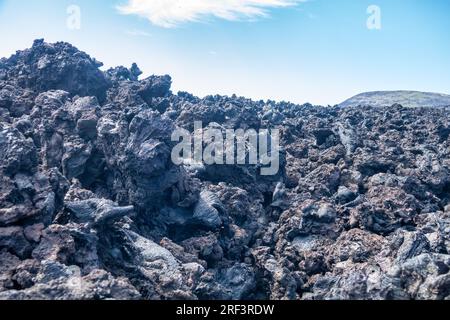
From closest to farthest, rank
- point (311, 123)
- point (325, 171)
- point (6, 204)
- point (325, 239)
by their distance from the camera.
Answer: point (6, 204) < point (325, 239) < point (325, 171) < point (311, 123)

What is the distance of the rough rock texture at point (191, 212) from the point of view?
341 inches

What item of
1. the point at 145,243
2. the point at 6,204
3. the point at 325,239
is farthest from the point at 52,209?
the point at 325,239

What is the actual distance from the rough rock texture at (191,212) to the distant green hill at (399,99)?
178ft

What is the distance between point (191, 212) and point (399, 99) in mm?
74727

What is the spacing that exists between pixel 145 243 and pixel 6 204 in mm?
3843

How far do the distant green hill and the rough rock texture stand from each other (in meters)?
54.2

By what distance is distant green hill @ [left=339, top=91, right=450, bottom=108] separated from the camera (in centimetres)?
7144

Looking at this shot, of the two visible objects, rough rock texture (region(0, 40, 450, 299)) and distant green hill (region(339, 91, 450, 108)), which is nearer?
rough rock texture (region(0, 40, 450, 299))

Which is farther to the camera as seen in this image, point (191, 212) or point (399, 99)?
point (399, 99)

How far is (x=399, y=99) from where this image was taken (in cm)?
7688

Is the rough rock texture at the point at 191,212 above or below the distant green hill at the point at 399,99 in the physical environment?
below

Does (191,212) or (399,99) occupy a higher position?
(399,99)
